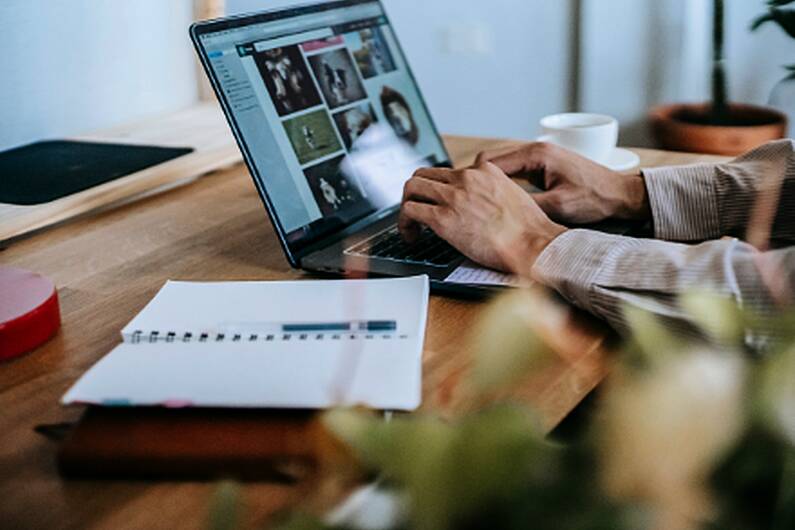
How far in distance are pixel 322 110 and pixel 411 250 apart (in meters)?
0.24

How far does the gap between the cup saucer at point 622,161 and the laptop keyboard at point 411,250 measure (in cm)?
40

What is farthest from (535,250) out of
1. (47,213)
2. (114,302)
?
(47,213)

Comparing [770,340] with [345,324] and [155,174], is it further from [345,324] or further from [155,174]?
[155,174]

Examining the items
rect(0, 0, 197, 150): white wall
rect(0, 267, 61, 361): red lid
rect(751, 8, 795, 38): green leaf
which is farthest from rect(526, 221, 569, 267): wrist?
rect(751, 8, 795, 38): green leaf

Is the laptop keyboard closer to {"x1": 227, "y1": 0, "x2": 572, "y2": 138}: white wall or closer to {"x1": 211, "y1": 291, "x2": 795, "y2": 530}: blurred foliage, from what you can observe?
{"x1": 211, "y1": 291, "x2": 795, "y2": 530}: blurred foliage

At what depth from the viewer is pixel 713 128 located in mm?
2449

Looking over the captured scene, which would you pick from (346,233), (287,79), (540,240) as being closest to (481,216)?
(540,240)

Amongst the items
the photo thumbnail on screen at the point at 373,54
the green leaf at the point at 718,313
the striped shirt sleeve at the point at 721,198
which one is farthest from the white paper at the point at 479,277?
the green leaf at the point at 718,313

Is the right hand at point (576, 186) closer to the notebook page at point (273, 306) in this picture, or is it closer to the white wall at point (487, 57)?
the notebook page at point (273, 306)

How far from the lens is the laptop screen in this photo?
3.39 feet

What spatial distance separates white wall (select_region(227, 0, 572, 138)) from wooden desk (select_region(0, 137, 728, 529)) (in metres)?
1.39

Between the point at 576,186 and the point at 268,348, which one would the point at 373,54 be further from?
the point at 268,348

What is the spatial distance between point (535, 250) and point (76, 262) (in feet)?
1.70

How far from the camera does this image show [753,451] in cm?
25
